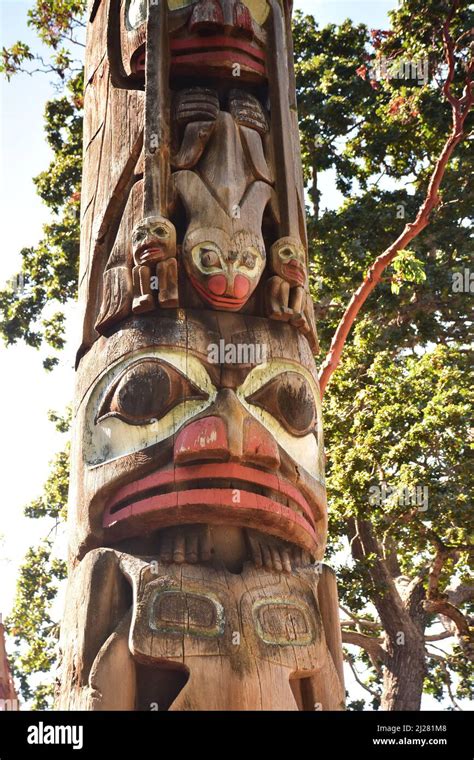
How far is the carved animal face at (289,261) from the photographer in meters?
5.28

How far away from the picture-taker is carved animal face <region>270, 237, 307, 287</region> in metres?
5.28

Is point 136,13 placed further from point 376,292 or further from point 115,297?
point 376,292

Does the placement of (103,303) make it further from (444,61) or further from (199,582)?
(444,61)

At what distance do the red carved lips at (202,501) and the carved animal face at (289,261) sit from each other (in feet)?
4.15

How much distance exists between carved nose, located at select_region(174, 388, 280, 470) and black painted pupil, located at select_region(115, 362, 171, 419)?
247 mm

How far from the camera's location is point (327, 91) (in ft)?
40.0

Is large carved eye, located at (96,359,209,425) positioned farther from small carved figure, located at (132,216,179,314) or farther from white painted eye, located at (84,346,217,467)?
small carved figure, located at (132,216,179,314)

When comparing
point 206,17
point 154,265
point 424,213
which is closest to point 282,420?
point 154,265

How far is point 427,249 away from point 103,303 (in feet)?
24.9

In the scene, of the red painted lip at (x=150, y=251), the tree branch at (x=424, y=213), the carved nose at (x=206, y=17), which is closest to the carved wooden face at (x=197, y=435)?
the red painted lip at (x=150, y=251)

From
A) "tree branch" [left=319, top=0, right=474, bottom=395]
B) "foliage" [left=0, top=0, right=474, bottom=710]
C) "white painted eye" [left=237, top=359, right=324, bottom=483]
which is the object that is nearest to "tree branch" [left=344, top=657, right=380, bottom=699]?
"foliage" [left=0, top=0, right=474, bottom=710]

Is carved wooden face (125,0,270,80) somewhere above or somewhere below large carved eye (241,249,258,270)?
above

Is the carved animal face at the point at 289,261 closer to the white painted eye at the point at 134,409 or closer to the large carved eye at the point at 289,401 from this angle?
the large carved eye at the point at 289,401
